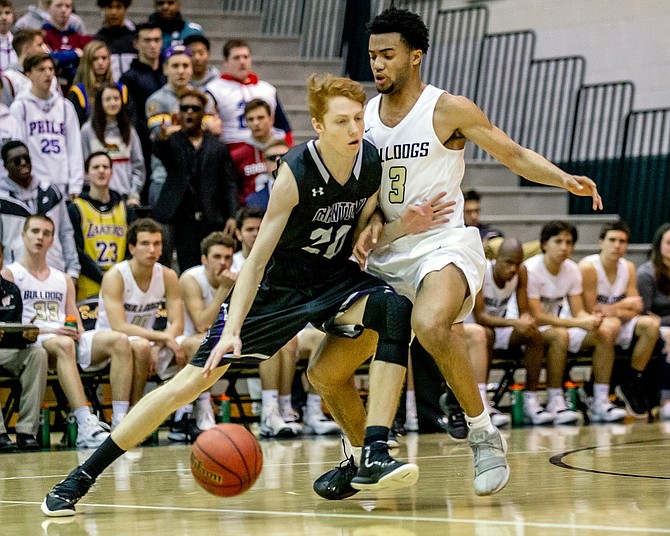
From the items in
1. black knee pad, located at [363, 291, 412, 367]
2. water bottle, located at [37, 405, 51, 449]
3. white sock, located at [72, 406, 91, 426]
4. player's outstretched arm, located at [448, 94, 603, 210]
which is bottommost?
water bottle, located at [37, 405, 51, 449]

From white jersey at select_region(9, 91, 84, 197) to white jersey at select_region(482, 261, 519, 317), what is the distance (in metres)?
3.35

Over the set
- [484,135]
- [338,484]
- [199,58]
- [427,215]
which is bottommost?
[338,484]

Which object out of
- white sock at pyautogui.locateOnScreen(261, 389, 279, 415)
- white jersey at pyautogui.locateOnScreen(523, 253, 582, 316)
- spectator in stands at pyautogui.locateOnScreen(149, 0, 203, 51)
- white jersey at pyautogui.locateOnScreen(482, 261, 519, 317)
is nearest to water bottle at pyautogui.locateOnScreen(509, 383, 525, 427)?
white jersey at pyautogui.locateOnScreen(482, 261, 519, 317)

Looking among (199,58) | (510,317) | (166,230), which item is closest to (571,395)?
(510,317)

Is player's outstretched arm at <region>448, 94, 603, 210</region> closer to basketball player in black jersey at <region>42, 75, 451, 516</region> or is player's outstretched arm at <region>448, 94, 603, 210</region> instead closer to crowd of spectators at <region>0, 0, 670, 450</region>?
basketball player in black jersey at <region>42, 75, 451, 516</region>

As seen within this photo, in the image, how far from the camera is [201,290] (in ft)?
30.1

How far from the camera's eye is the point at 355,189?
501cm

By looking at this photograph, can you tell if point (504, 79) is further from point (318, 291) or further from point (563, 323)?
point (318, 291)

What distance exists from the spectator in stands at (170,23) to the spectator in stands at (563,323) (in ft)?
13.3

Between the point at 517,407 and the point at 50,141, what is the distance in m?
4.27

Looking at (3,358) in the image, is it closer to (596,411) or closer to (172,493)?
(172,493)

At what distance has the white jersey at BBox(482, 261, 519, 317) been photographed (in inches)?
387

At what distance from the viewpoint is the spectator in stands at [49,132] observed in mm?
9914

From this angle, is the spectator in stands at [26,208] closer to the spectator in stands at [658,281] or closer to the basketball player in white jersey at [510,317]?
the basketball player in white jersey at [510,317]
